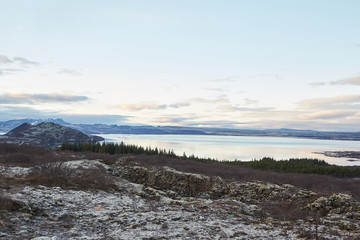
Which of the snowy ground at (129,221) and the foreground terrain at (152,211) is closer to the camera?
the snowy ground at (129,221)

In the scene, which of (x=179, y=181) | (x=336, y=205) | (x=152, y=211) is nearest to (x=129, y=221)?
(x=152, y=211)

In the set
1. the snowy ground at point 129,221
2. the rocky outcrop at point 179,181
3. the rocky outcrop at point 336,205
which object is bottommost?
the rocky outcrop at point 179,181

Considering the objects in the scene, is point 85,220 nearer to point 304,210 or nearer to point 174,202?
point 174,202

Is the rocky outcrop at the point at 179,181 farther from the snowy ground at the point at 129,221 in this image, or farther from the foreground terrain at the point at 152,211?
the snowy ground at the point at 129,221

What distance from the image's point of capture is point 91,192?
20312 millimetres

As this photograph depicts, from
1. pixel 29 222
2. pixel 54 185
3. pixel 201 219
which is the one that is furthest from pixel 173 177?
pixel 29 222

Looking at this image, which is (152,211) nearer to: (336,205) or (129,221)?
(129,221)

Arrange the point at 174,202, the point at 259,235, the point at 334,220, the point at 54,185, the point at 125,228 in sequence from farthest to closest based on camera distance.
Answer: the point at 54,185
the point at 174,202
the point at 334,220
the point at 125,228
the point at 259,235

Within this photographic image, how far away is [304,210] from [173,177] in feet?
49.3

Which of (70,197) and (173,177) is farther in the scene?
(173,177)

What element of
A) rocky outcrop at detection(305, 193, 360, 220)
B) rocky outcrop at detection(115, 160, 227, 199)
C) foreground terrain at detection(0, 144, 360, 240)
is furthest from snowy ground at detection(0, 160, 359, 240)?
rocky outcrop at detection(115, 160, 227, 199)

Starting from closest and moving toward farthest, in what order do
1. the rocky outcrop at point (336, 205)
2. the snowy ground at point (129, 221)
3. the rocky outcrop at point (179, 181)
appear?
the snowy ground at point (129, 221) → the rocky outcrop at point (336, 205) → the rocky outcrop at point (179, 181)

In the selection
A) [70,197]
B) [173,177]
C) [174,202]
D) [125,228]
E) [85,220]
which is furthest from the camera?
[173,177]

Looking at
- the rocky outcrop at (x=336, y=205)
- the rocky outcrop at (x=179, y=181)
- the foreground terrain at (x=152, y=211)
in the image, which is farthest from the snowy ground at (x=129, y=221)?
the rocky outcrop at (x=179, y=181)
